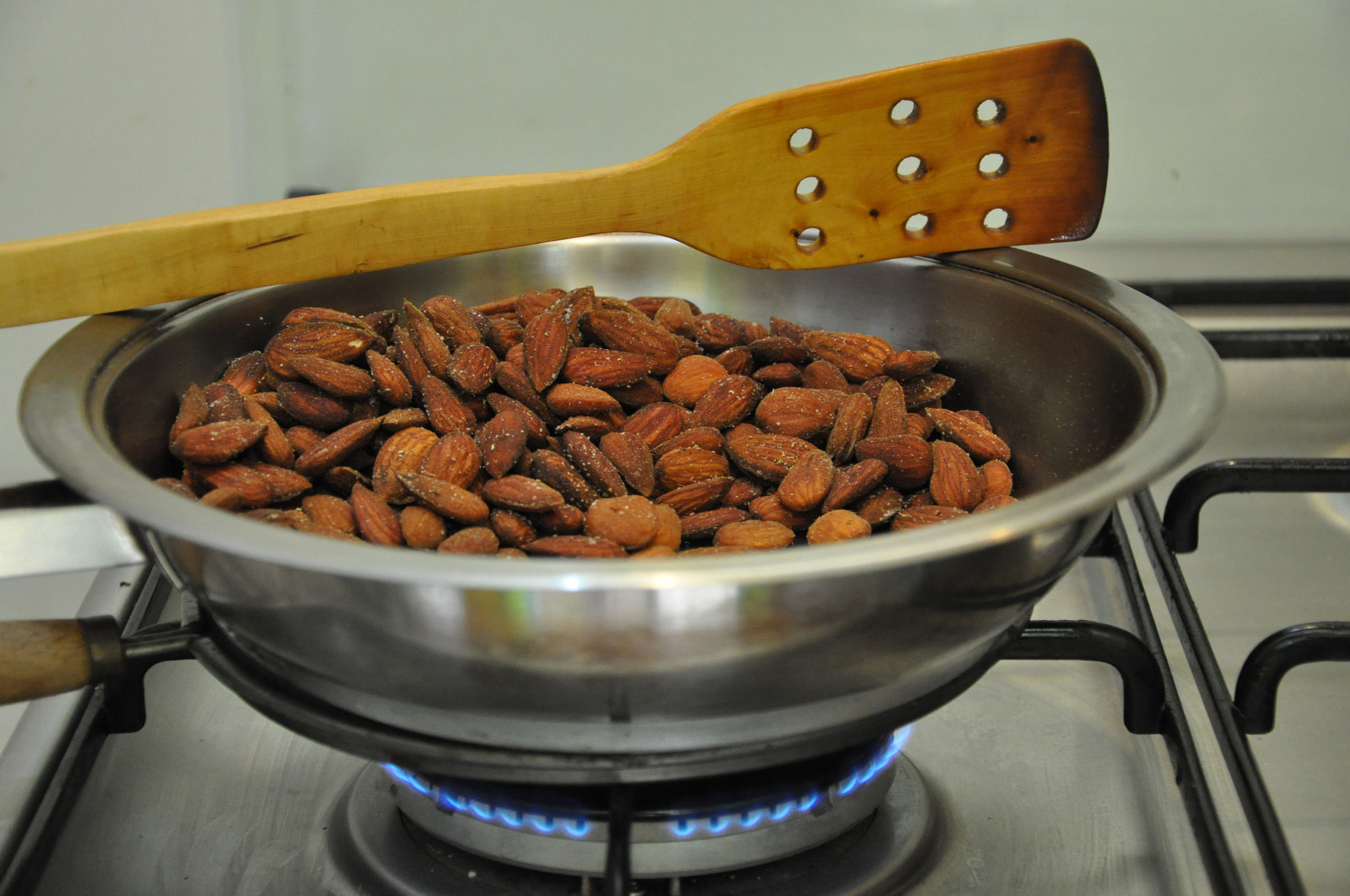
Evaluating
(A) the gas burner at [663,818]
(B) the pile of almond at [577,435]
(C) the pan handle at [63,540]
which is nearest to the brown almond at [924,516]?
(B) the pile of almond at [577,435]

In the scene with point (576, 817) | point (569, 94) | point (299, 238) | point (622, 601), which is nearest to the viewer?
point (622, 601)

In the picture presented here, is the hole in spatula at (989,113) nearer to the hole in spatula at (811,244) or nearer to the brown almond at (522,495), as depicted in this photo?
the hole in spatula at (811,244)

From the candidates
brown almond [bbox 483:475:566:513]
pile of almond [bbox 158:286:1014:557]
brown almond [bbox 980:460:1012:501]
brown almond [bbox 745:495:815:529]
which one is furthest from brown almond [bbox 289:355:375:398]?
brown almond [bbox 980:460:1012:501]

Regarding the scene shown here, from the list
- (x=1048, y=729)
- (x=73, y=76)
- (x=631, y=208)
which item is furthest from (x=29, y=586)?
(x=1048, y=729)

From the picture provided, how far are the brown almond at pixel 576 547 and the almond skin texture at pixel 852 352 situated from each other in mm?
220

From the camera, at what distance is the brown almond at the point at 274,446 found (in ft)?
1.75

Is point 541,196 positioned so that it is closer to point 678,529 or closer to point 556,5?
point 678,529

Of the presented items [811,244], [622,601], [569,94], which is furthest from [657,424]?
[569,94]

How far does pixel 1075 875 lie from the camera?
0.47 meters

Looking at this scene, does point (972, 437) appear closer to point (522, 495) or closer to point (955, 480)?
point (955, 480)

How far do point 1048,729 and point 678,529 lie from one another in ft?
0.76

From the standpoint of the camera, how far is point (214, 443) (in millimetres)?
507

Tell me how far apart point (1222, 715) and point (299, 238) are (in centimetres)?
48

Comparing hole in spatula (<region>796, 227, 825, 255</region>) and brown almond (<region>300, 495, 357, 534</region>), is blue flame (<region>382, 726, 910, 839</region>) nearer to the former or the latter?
brown almond (<region>300, 495, 357, 534</region>)
